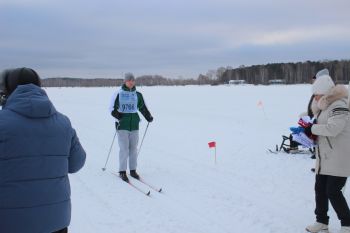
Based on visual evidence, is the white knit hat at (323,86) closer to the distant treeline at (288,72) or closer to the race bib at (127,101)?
the race bib at (127,101)

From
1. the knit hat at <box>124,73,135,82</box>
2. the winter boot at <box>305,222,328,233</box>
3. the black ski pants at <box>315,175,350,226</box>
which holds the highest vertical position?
the knit hat at <box>124,73,135,82</box>

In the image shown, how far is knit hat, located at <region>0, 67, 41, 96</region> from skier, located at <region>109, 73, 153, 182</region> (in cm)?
510

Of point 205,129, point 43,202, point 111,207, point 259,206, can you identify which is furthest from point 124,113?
point 205,129

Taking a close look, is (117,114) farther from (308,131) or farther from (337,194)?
(337,194)

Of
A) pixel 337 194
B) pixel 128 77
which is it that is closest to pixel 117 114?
pixel 128 77

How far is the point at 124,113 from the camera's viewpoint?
8008 millimetres

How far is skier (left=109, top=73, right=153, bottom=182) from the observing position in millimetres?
7984

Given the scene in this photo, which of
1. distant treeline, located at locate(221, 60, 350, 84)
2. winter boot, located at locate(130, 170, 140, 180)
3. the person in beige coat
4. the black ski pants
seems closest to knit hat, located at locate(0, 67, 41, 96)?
the person in beige coat

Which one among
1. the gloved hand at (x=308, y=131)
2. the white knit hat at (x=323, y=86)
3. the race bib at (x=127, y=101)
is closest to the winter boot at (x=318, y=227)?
the gloved hand at (x=308, y=131)

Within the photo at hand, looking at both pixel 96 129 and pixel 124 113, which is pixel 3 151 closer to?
pixel 124 113

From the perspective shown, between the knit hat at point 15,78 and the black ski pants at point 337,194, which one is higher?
the knit hat at point 15,78

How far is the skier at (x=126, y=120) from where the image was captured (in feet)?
26.2

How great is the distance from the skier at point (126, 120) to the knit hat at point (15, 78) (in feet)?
16.7

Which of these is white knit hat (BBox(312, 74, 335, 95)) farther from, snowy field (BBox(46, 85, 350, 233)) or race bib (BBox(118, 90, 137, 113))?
race bib (BBox(118, 90, 137, 113))
